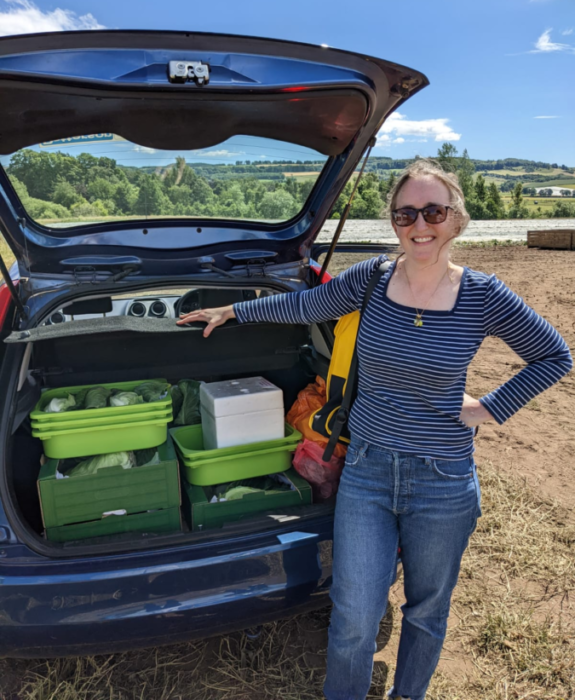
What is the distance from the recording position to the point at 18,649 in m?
1.64

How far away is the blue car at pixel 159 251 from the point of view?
5.41ft

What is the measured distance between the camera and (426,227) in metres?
1.69

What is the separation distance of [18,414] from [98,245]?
2.69ft

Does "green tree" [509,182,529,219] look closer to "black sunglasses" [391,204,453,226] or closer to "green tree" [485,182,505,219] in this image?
"green tree" [485,182,505,219]

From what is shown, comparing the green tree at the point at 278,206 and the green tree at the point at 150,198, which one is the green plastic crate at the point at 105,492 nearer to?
the green tree at the point at 150,198

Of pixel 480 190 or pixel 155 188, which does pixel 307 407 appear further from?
pixel 480 190

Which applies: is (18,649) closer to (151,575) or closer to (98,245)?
(151,575)

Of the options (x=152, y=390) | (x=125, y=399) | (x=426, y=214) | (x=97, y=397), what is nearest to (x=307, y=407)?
(x=152, y=390)

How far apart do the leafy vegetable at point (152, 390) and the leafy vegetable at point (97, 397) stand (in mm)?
128

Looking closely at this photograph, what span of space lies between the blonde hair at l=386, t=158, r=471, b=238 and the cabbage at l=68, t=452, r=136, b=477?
4.32 ft

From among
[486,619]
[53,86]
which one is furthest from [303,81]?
[486,619]

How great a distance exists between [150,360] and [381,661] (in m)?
1.67

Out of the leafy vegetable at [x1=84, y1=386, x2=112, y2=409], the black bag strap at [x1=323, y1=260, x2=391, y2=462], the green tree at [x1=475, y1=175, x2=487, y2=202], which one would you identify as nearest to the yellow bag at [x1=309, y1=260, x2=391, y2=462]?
the black bag strap at [x1=323, y1=260, x2=391, y2=462]

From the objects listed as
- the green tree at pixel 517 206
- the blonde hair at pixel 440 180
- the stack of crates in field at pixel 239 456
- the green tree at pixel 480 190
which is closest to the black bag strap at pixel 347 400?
the blonde hair at pixel 440 180
